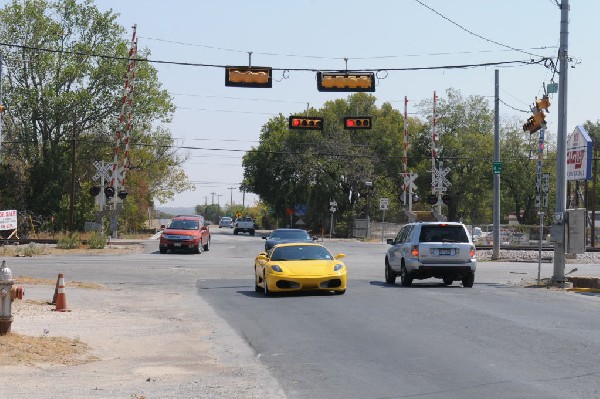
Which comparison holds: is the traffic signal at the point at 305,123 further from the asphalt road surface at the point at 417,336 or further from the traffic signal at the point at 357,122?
the asphalt road surface at the point at 417,336

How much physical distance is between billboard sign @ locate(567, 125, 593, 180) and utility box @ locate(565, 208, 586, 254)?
1.29m

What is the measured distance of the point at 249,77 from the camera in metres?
29.1

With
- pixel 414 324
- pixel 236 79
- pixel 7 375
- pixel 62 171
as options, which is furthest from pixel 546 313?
pixel 62 171

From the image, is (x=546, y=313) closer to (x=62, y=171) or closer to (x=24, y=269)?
(x=24, y=269)

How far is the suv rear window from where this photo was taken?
25.0 m

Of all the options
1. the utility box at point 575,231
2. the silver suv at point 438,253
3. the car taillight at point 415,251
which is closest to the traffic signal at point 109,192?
the silver suv at point 438,253

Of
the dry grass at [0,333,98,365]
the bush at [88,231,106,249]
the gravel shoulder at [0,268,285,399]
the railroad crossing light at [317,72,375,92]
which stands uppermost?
the railroad crossing light at [317,72,375,92]

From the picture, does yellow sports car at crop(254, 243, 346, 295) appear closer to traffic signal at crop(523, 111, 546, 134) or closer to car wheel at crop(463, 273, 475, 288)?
car wheel at crop(463, 273, 475, 288)

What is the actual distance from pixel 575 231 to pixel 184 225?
78.9 ft

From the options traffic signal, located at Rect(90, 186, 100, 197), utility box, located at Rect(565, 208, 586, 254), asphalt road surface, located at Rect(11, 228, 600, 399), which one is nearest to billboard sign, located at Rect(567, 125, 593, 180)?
utility box, located at Rect(565, 208, 586, 254)

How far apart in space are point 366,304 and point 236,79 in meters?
11.5

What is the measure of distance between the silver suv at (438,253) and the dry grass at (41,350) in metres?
12.9

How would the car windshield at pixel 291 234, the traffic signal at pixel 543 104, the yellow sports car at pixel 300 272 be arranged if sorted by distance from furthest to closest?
the car windshield at pixel 291 234 < the traffic signal at pixel 543 104 < the yellow sports car at pixel 300 272

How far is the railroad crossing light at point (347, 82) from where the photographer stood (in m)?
29.0
